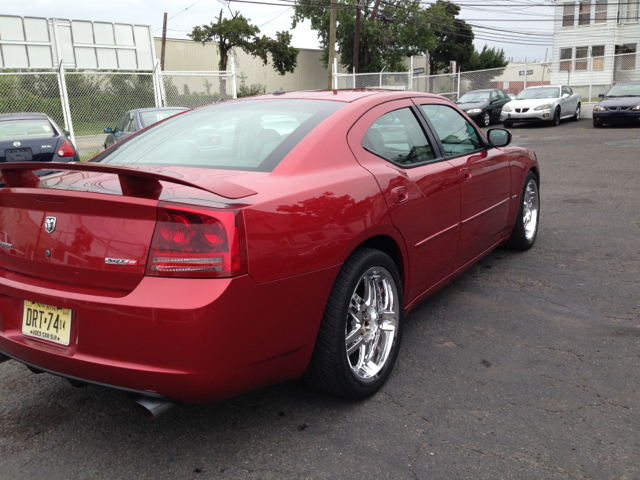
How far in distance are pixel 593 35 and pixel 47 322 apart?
4065 cm

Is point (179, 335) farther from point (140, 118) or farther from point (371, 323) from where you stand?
point (140, 118)

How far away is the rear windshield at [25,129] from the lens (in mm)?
9203

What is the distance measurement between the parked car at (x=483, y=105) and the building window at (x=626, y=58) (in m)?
8.61

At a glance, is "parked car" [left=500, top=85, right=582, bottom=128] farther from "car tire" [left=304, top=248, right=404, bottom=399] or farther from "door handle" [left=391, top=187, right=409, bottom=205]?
"car tire" [left=304, top=248, right=404, bottom=399]

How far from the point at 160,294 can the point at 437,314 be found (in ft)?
7.77

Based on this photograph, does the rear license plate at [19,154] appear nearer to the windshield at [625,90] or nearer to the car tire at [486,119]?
the car tire at [486,119]

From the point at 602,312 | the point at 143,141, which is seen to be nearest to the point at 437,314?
the point at 602,312

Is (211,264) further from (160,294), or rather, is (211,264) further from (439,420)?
(439,420)

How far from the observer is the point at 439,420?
2.67 metres

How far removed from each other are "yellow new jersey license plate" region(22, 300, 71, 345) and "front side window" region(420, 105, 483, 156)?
102 inches

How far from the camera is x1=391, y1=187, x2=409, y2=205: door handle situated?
303 cm

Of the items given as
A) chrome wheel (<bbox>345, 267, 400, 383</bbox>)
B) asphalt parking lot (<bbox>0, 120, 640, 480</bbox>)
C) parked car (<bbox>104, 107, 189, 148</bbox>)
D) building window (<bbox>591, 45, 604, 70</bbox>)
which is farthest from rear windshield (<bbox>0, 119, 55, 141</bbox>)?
building window (<bbox>591, 45, 604, 70</bbox>)

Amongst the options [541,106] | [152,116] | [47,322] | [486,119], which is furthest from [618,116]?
[47,322]

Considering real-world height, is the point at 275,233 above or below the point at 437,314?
above
